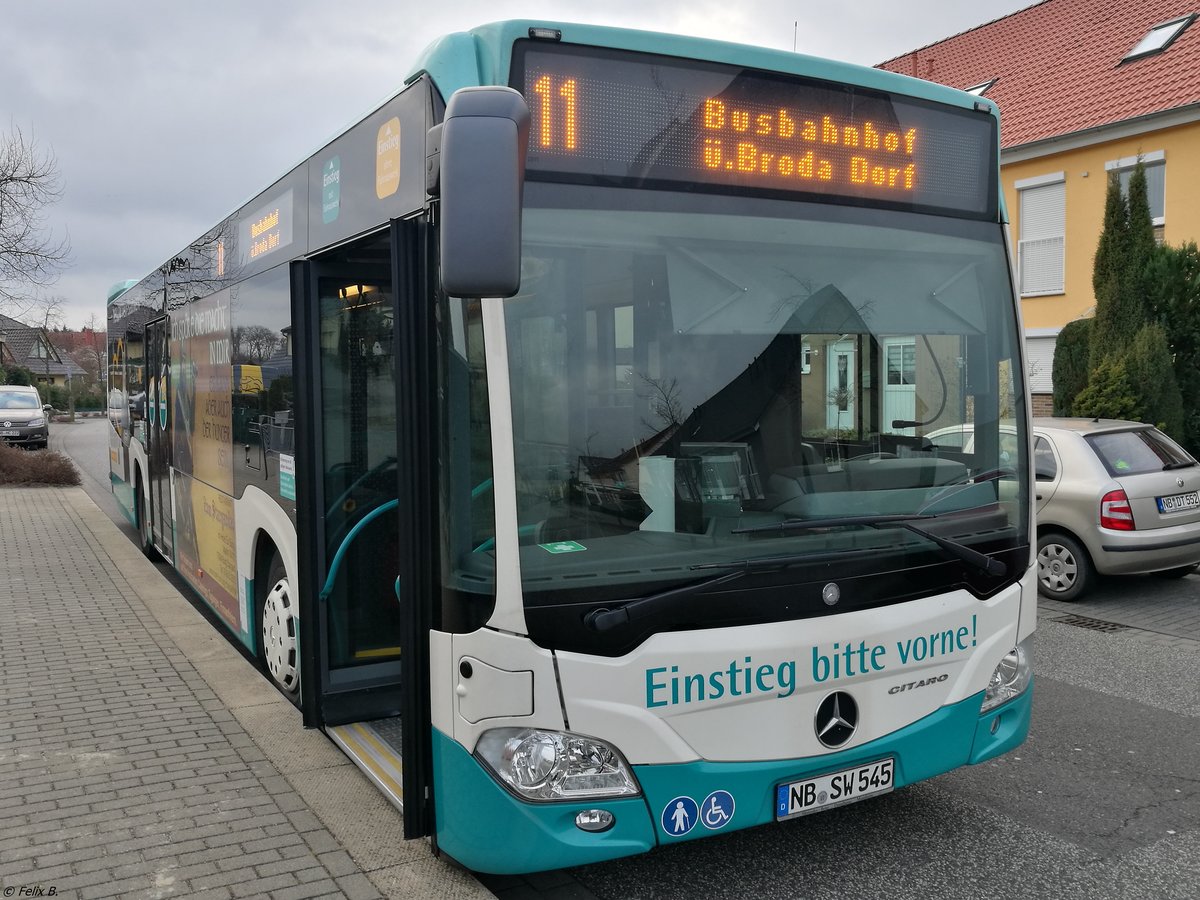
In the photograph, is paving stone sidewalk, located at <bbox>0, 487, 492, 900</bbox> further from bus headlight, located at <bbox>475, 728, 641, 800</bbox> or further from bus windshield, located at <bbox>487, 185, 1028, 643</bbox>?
bus windshield, located at <bbox>487, 185, 1028, 643</bbox>

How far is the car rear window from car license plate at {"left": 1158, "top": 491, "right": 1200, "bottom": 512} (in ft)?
0.87

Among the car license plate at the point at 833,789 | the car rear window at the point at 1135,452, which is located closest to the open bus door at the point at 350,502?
the car license plate at the point at 833,789

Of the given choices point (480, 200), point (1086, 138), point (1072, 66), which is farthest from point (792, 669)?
point (1072, 66)

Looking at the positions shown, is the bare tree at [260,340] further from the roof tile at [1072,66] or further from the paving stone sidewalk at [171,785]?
the roof tile at [1072,66]

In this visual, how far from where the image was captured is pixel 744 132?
11.1ft

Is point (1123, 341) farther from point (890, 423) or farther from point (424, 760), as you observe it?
point (424, 760)

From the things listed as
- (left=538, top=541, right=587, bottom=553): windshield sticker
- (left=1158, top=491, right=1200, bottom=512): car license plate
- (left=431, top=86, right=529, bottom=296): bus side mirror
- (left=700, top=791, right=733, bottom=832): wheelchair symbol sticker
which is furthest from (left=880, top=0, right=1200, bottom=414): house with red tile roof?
(left=431, top=86, right=529, bottom=296): bus side mirror

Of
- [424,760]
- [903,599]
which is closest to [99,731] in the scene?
[424,760]

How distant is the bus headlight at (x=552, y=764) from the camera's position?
3059mm

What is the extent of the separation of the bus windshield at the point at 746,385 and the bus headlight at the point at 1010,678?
44 centimetres

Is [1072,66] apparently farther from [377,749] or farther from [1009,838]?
[377,749]

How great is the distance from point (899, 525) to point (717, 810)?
1.11 metres

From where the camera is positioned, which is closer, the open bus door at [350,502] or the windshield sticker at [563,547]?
the windshield sticker at [563,547]

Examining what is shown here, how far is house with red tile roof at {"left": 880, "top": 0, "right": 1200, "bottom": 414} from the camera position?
19.1 m
